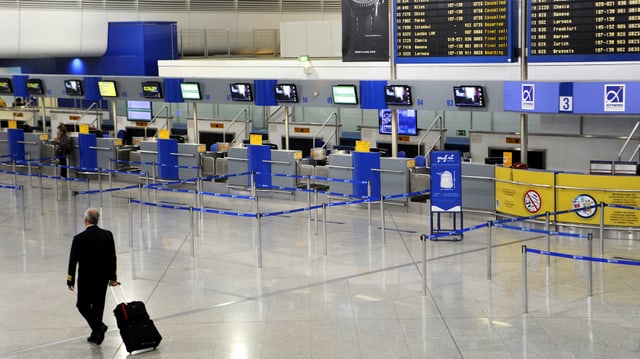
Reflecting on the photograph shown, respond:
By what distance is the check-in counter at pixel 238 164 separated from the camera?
20.5 m

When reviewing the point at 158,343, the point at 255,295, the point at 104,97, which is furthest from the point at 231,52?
the point at 158,343

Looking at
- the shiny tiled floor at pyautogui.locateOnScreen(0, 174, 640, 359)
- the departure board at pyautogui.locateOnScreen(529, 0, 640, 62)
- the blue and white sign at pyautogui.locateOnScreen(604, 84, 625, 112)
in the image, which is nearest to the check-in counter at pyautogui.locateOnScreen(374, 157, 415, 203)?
the shiny tiled floor at pyautogui.locateOnScreen(0, 174, 640, 359)

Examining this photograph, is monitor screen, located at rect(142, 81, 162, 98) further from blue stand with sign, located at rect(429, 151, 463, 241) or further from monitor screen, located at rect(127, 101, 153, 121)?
blue stand with sign, located at rect(429, 151, 463, 241)

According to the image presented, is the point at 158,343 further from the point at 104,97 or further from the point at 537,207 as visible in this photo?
the point at 104,97

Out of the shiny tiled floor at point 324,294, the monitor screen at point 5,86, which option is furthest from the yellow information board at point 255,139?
the monitor screen at point 5,86

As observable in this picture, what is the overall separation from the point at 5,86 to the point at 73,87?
9.38ft

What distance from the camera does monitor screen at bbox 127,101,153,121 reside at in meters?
25.9

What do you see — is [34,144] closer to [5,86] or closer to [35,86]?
[35,86]

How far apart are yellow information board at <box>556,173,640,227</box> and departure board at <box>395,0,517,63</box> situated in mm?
2302

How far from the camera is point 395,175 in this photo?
1794 cm

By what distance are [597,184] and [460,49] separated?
3.21 metres

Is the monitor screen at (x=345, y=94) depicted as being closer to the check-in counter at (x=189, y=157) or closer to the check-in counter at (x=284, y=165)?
the check-in counter at (x=284, y=165)

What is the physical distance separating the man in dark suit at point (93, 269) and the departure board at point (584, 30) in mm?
→ 8261

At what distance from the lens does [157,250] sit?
14.4 meters
